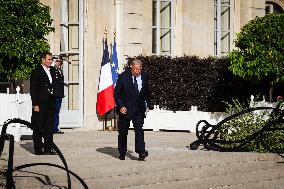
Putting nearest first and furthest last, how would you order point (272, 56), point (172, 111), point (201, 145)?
1. point (201, 145)
2. point (272, 56)
3. point (172, 111)

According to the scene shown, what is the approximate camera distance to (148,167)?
31.4ft

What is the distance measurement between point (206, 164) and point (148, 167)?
1.16 m

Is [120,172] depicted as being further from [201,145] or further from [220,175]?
[201,145]

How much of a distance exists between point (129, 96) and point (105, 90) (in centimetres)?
756

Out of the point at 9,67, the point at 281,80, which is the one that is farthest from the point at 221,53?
the point at 9,67

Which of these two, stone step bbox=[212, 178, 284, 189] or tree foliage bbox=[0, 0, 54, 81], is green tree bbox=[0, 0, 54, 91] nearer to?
tree foliage bbox=[0, 0, 54, 81]

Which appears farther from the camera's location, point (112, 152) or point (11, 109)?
point (11, 109)

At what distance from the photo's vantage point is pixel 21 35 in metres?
15.0

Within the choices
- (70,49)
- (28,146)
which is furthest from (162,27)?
(28,146)

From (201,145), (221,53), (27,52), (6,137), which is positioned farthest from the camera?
(221,53)

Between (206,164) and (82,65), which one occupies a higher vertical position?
(82,65)

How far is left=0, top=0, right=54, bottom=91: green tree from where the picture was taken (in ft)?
48.4

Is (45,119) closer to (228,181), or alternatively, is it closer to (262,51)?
(228,181)

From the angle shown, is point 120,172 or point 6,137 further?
point 120,172
